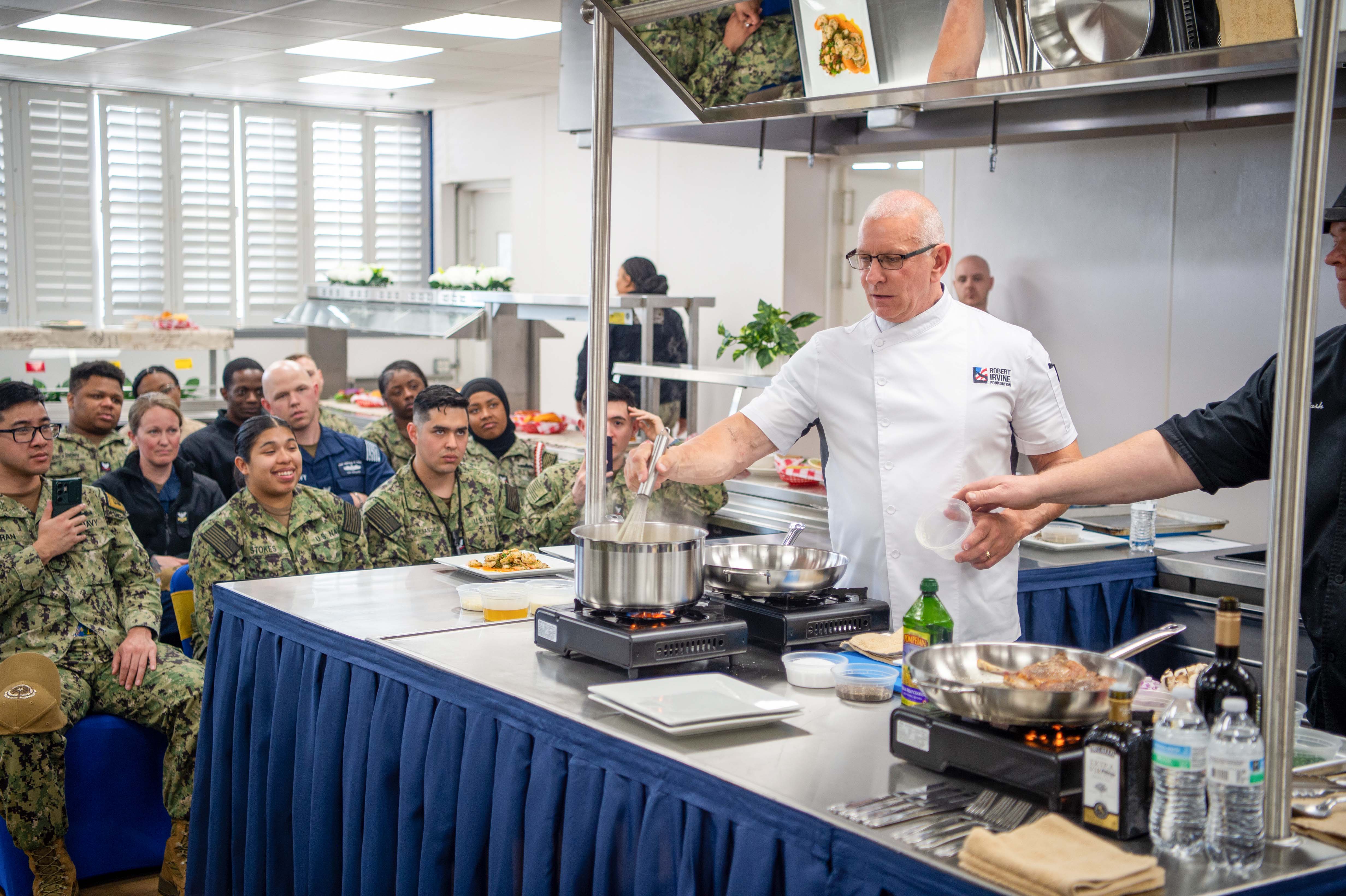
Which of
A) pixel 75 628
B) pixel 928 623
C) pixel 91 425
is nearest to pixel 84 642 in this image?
pixel 75 628

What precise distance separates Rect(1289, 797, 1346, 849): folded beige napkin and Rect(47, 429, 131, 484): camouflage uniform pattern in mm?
4122

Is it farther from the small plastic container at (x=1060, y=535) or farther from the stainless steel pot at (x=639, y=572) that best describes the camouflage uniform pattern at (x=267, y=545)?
the small plastic container at (x=1060, y=535)

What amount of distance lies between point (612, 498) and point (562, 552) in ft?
3.08

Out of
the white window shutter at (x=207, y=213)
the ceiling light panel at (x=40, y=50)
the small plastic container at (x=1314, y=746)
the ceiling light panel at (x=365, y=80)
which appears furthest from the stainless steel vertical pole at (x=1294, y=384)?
the white window shutter at (x=207, y=213)

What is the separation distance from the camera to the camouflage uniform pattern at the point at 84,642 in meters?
3.12

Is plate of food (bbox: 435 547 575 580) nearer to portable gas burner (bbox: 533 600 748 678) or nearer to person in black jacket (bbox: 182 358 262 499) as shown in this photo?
portable gas burner (bbox: 533 600 748 678)

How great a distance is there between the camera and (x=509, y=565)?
3.05 meters

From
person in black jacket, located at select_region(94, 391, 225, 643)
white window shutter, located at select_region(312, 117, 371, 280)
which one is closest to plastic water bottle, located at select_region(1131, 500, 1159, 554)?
person in black jacket, located at select_region(94, 391, 225, 643)

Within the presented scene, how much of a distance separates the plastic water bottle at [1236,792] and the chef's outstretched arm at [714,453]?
1133mm

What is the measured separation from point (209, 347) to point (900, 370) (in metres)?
5.99

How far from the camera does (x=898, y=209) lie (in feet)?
8.14

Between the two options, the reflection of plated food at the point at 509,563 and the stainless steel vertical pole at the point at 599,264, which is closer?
the stainless steel vertical pole at the point at 599,264

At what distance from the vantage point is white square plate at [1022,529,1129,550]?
3.63 meters

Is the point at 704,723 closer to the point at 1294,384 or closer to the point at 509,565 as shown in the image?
the point at 1294,384
